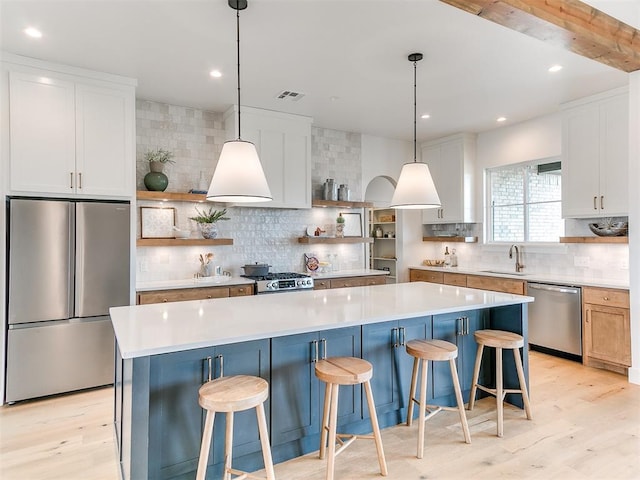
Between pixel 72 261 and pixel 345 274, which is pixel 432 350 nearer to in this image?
pixel 345 274

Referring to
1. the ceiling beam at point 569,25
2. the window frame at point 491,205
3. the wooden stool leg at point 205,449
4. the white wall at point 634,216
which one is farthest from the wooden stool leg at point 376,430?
the window frame at point 491,205

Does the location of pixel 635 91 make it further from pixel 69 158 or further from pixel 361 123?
pixel 69 158

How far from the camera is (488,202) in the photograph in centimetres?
571

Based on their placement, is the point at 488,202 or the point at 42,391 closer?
the point at 42,391

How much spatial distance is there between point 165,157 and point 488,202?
4.38 meters

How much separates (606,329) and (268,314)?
11.3ft

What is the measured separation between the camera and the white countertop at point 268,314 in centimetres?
187

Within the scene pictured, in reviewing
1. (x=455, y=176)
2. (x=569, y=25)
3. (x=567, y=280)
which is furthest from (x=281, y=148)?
(x=567, y=280)

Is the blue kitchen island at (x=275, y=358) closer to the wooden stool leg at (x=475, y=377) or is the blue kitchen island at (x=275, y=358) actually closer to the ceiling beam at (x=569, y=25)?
the wooden stool leg at (x=475, y=377)

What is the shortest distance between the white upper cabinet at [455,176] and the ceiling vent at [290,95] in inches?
106

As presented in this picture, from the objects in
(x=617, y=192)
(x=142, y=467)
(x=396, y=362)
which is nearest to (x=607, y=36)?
(x=617, y=192)

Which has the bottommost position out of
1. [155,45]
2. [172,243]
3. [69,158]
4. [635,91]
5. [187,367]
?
[187,367]

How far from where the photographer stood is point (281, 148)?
476cm

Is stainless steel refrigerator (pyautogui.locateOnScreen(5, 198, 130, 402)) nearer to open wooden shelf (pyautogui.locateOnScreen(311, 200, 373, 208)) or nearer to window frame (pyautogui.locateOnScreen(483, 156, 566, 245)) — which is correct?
open wooden shelf (pyautogui.locateOnScreen(311, 200, 373, 208))
